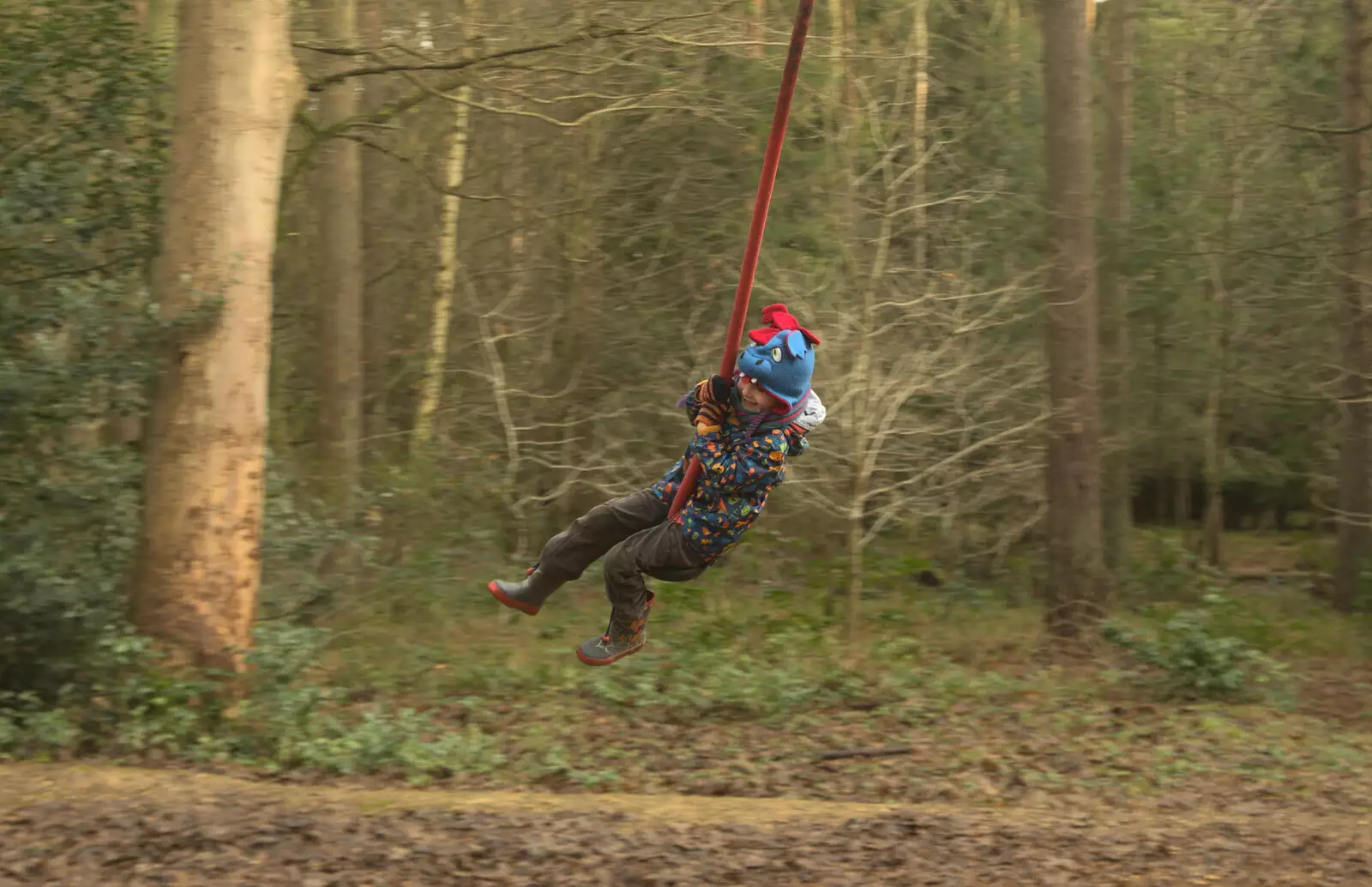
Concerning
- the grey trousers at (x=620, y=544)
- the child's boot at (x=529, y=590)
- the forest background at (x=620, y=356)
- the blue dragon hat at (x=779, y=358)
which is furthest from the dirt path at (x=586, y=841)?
the blue dragon hat at (x=779, y=358)

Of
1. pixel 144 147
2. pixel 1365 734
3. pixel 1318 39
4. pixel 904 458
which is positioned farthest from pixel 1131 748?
pixel 1318 39

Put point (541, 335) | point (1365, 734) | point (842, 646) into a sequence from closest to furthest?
point (1365, 734)
point (842, 646)
point (541, 335)

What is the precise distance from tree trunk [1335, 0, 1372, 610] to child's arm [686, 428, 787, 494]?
1068 centimetres

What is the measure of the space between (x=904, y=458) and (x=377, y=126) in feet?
19.5

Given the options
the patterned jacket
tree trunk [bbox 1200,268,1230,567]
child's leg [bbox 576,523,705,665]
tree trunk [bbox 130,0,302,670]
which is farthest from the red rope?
tree trunk [bbox 1200,268,1230,567]

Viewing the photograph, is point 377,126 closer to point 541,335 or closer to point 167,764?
point 541,335

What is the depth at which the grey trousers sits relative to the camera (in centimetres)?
661

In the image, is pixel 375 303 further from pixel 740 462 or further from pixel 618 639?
pixel 740 462

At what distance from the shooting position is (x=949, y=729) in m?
11.6

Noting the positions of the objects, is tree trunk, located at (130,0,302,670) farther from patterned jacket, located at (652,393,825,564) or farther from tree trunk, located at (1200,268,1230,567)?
tree trunk, located at (1200,268,1230,567)

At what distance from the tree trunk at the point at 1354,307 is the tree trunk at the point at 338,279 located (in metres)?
10.4

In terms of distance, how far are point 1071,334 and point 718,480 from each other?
8684 millimetres

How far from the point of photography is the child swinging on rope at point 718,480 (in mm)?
6312

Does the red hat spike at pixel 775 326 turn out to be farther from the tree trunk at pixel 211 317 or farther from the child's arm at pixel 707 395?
the tree trunk at pixel 211 317
